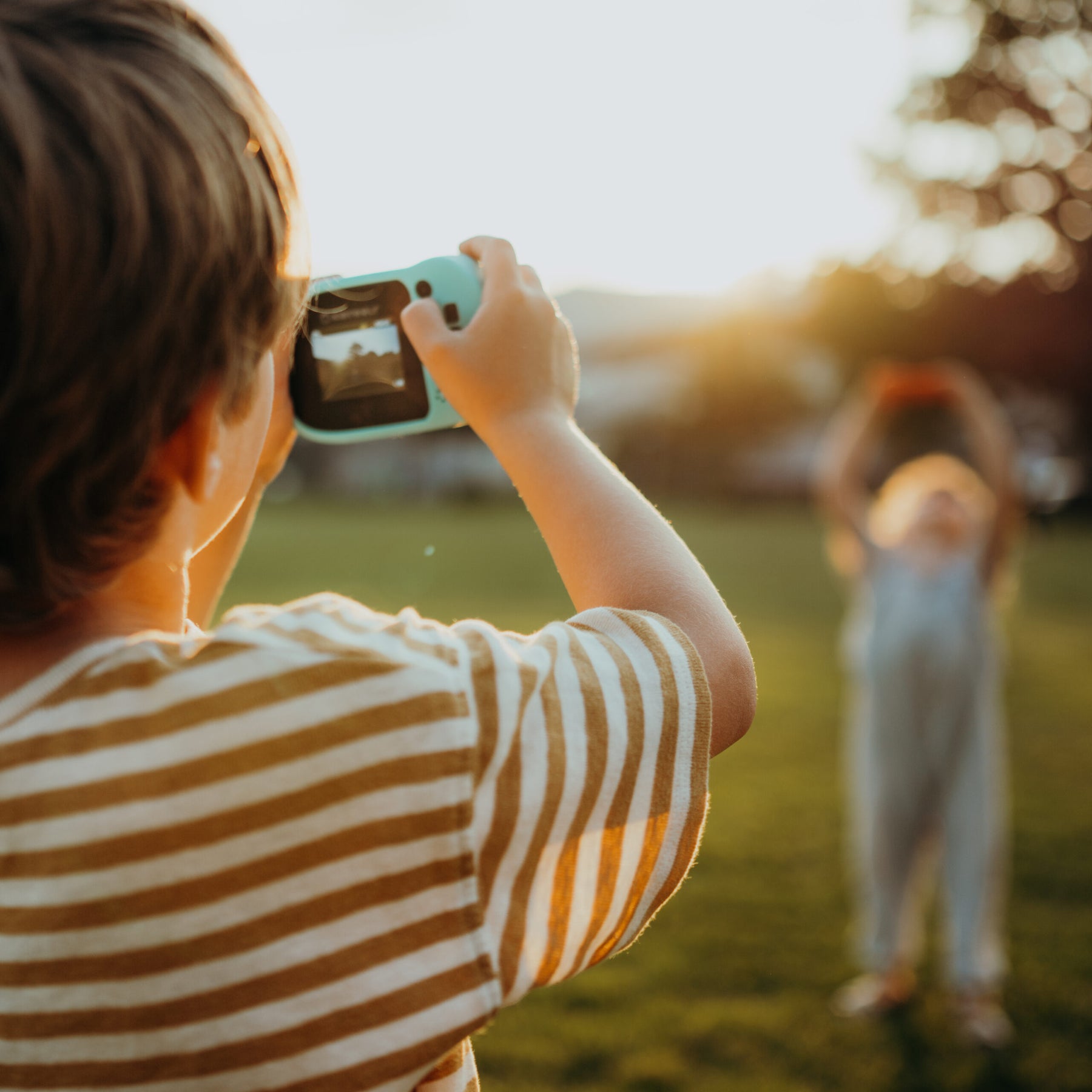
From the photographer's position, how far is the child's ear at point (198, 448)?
0.73 meters

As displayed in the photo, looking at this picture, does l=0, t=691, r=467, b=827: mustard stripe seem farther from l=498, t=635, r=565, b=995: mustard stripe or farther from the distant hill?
the distant hill

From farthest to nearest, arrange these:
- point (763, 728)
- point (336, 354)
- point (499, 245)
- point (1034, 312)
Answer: point (1034, 312)
point (763, 728)
point (336, 354)
point (499, 245)

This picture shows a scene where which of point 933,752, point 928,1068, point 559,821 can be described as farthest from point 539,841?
point 933,752

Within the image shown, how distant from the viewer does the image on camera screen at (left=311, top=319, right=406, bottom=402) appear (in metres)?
1.05

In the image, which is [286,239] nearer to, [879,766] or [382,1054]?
[382,1054]

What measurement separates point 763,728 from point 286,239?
8107mm

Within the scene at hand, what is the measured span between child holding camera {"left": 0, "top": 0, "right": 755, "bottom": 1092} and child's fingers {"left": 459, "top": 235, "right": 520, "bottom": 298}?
21 cm

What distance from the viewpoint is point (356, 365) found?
3.47ft

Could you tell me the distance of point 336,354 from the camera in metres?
1.05

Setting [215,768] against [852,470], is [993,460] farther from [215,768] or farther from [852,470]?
[215,768]

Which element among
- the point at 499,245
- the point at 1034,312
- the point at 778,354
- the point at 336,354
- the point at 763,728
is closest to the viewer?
the point at 499,245

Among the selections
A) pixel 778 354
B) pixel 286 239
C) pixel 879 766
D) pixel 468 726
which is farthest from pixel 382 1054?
pixel 778 354

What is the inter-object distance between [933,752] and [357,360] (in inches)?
146

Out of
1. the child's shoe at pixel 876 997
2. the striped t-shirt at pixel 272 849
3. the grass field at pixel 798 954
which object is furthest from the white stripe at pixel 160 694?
the child's shoe at pixel 876 997
